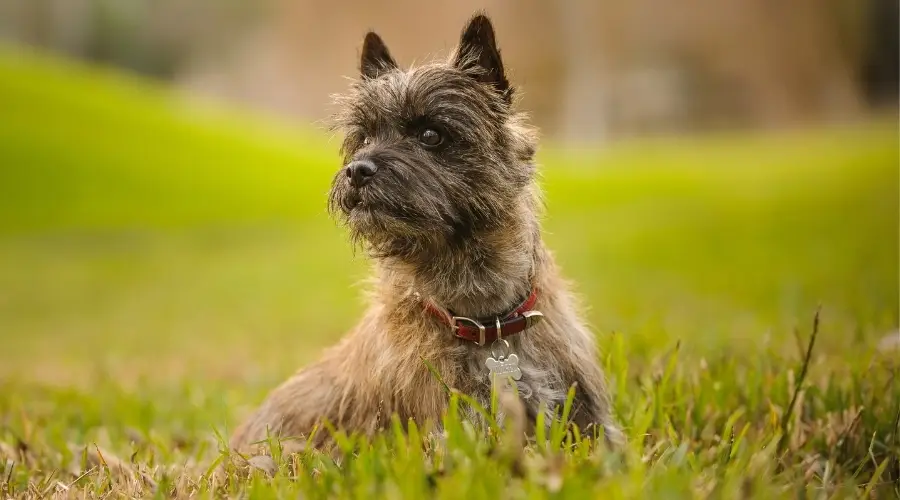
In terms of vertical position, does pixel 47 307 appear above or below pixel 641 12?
below

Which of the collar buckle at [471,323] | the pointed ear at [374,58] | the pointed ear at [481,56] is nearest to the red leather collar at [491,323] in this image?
the collar buckle at [471,323]

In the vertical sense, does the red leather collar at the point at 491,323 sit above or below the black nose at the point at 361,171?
below

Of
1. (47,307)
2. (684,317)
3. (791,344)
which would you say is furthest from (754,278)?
(47,307)

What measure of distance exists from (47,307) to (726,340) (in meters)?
12.0

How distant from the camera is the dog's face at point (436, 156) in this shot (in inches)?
142

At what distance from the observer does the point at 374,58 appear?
438 cm

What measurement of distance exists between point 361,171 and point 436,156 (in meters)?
0.38

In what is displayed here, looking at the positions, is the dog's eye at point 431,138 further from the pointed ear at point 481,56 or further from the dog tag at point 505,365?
the dog tag at point 505,365

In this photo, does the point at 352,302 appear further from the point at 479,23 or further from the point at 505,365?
the point at 505,365

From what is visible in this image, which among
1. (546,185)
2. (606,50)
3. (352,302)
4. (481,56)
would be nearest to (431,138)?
(481,56)

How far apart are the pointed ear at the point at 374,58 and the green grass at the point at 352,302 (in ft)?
3.45

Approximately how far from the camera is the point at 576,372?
367cm

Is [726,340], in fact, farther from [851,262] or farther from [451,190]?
A: [851,262]

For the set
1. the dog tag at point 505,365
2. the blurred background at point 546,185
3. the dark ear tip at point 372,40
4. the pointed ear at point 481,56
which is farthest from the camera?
the blurred background at point 546,185
